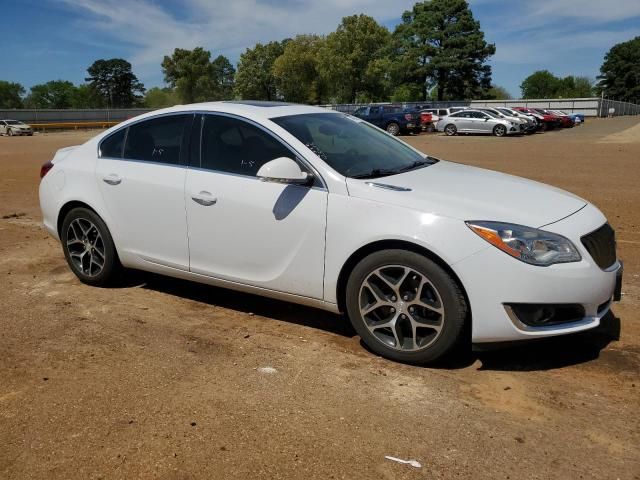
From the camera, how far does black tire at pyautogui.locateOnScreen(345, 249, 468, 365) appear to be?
3.37m

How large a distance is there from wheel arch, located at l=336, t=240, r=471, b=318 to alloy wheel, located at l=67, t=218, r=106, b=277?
2265 mm

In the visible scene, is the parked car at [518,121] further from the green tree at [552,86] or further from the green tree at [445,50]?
the green tree at [552,86]

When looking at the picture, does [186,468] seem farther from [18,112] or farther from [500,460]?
[18,112]

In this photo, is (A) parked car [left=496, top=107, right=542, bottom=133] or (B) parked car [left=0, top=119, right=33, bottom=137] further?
(B) parked car [left=0, top=119, right=33, bottom=137]

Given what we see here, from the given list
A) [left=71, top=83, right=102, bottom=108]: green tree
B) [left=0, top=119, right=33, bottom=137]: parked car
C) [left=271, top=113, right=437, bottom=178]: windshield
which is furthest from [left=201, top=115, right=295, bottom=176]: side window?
[left=71, top=83, right=102, bottom=108]: green tree

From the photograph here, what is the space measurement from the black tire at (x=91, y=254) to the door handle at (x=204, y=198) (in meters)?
1.07

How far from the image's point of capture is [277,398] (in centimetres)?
324

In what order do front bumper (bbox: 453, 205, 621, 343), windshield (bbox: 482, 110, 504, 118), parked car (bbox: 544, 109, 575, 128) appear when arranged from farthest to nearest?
1. parked car (bbox: 544, 109, 575, 128)
2. windshield (bbox: 482, 110, 504, 118)
3. front bumper (bbox: 453, 205, 621, 343)

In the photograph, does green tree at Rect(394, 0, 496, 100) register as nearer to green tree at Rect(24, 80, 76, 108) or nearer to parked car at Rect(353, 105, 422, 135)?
parked car at Rect(353, 105, 422, 135)

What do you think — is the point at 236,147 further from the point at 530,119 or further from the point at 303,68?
the point at 303,68

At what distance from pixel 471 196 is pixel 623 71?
126902 mm

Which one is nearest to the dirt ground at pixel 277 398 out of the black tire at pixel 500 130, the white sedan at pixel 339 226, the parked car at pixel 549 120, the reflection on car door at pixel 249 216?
the white sedan at pixel 339 226

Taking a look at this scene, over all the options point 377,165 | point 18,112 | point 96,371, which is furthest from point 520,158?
point 18,112

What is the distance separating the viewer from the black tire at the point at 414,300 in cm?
337
